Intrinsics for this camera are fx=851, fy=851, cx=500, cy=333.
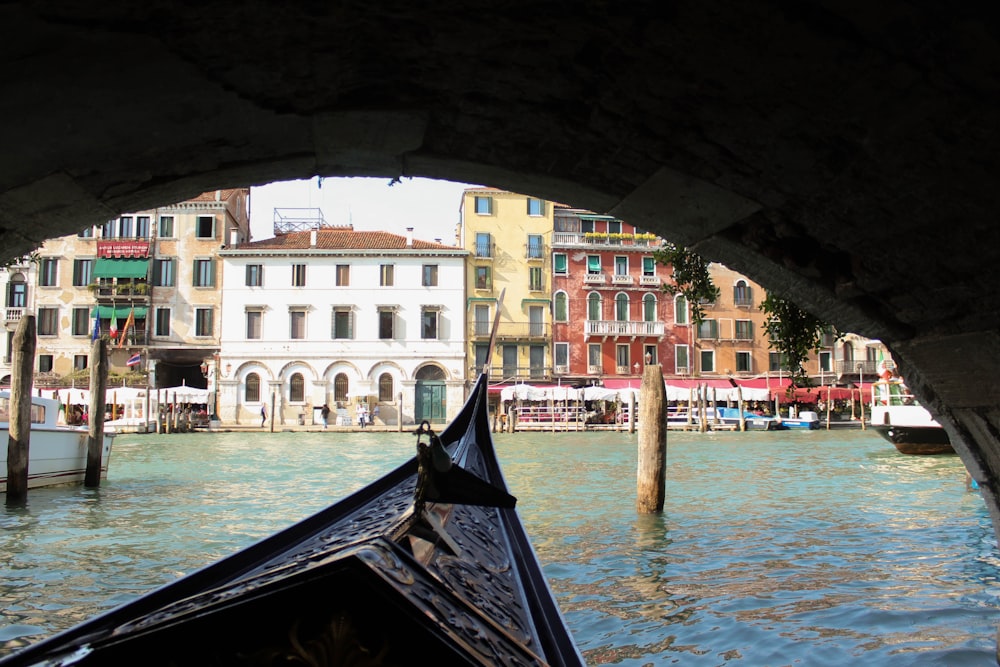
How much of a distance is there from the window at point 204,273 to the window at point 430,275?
19.9ft

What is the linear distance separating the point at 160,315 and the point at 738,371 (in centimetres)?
1708

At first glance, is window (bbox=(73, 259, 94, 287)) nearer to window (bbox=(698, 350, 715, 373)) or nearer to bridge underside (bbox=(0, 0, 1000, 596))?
window (bbox=(698, 350, 715, 373))

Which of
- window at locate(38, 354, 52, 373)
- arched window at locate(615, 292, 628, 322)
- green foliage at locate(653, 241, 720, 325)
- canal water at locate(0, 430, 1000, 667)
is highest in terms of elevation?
arched window at locate(615, 292, 628, 322)

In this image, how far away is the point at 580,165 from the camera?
2.14 m

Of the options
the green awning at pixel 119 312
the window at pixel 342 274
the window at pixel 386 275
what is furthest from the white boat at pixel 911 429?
the green awning at pixel 119 312

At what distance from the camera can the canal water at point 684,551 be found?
3217 mm

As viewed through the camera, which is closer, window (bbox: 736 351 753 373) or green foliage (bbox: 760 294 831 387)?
green foliage (bbox: 760 294 831 387)

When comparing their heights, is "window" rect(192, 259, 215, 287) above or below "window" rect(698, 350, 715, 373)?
above

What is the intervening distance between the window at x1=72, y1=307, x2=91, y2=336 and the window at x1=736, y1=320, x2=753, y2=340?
18840 millimetres

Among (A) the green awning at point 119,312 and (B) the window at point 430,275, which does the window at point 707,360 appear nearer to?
(B) the window at point 430,275

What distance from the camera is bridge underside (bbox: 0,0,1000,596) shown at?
4.83ft

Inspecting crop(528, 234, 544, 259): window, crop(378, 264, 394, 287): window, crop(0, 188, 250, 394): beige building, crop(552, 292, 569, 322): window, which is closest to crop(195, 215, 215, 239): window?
crop(0, 188, 250, 394): beige building

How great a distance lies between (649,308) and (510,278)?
434cm

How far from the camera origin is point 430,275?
2512 centimetres
